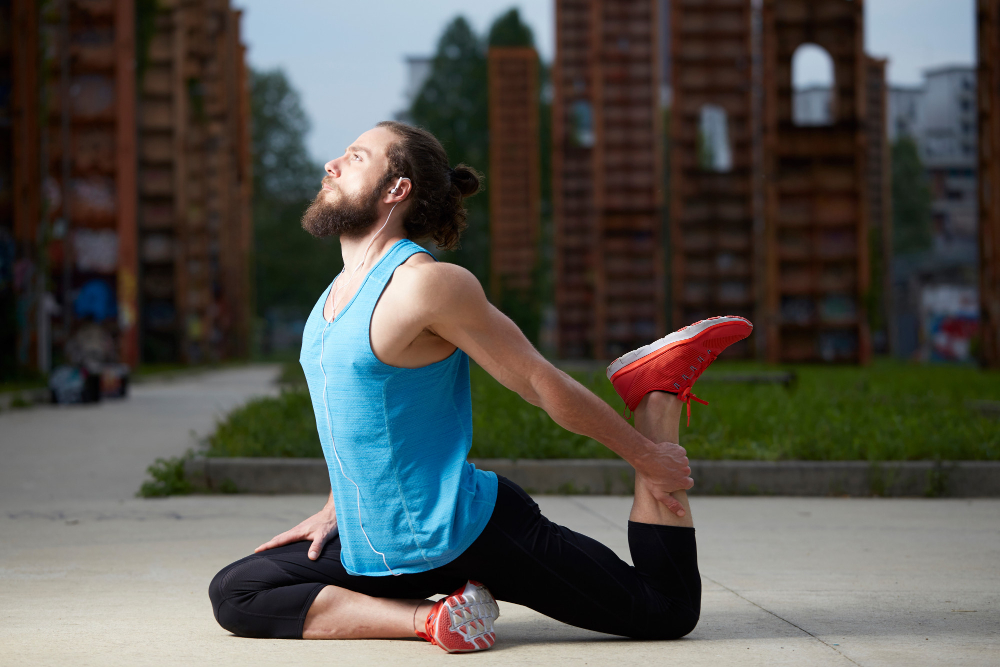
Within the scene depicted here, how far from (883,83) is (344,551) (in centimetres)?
4465

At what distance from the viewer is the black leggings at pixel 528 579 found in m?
2.94

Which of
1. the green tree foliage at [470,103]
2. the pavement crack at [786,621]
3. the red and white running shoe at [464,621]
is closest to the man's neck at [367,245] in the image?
the red and white running shoe at [464,621]

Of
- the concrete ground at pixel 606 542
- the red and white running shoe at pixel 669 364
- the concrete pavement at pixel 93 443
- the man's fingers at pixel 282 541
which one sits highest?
the red and white running shoe at pixel 669 364

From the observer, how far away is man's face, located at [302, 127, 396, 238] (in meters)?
2.95

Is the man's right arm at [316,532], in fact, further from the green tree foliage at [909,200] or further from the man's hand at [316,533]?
the green tree foliage at [909,200]

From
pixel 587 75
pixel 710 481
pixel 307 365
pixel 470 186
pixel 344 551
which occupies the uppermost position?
pixel 587 75

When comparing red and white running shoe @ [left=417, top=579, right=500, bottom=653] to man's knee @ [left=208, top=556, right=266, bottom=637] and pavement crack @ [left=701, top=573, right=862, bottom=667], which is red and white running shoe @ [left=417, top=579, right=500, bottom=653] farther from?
pavement crack @ [left=701, top=573, right=862, bottom=667]

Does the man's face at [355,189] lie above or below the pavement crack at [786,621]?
above

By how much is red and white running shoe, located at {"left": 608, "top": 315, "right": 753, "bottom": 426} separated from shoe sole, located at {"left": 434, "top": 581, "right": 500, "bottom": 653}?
68 centimetres

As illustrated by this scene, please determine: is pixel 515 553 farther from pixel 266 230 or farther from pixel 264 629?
pixel 266 230

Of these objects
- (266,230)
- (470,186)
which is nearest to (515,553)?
(470,186)

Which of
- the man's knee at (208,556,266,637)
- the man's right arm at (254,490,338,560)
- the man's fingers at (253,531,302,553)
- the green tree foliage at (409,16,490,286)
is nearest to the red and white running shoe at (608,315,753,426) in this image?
the man's right arm at (254,490,338,560)

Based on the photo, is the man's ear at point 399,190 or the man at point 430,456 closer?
the man at point 430,456

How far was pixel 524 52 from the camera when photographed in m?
43.7
